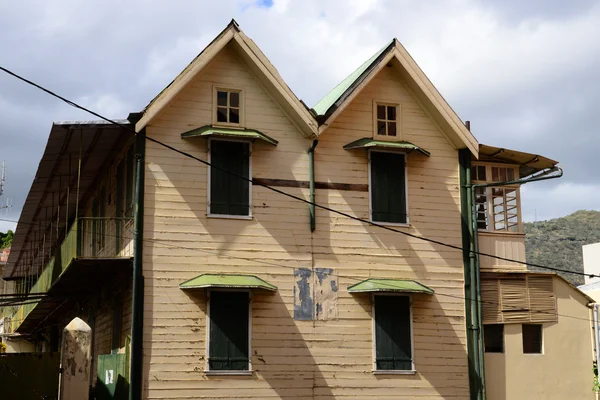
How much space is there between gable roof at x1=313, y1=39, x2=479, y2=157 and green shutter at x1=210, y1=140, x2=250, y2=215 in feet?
6.86

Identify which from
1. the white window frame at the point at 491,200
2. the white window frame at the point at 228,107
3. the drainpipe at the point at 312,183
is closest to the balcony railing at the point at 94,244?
the white window frame at the point at 228,107

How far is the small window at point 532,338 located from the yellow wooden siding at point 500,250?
5.03 ft

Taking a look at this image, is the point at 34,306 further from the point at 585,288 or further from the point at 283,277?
the point at 585,288

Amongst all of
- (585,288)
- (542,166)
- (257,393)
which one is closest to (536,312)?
(542,166)

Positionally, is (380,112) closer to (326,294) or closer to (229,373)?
(326,294)

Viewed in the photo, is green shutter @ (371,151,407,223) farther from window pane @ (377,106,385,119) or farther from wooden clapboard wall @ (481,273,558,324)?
wooden clapboard wall @ (481,273,558,324)

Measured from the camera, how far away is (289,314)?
20.9 meters

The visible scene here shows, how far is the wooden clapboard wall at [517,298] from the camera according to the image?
22.9 m

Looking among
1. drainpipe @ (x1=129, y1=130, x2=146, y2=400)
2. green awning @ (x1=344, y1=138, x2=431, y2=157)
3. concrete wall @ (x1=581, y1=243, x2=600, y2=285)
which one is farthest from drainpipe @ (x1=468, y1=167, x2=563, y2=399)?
concrete wall @ (x1=581, y1=243, x2=600, y2=285)

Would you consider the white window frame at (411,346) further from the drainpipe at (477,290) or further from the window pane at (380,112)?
the window pane at (380,112)

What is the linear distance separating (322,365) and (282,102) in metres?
6.35

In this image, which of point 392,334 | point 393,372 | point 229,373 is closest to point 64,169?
point 229,373

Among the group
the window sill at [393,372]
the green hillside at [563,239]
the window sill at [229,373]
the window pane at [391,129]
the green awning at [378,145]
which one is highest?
the green hillside at [563,239]

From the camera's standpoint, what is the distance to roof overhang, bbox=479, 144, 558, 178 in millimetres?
23672
